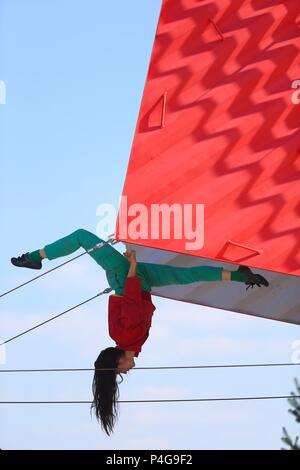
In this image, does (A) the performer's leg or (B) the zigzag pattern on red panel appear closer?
(A) the performer's leg

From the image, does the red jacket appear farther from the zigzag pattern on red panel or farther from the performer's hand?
the zigzag pattern on red panel

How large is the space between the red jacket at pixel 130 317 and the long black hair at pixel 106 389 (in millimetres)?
139

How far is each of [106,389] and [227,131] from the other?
9.90 feet

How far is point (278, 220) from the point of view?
A: 12.2 m

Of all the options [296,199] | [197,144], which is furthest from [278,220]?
[197,144]

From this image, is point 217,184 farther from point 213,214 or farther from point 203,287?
point 203,287

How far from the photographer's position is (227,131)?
41.2 ft

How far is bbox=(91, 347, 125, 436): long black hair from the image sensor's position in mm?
11523

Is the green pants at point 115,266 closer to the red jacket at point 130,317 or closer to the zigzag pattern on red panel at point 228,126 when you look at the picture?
the red jacket at point 130,317

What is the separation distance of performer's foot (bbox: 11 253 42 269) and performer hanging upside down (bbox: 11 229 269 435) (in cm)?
23

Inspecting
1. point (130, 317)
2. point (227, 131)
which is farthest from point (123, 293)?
point (227, 131)

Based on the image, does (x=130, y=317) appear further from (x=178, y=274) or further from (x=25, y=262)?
(x=25, y=262)

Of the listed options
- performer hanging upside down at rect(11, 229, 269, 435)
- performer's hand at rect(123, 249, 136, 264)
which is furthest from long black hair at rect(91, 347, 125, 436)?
performer's hand at rect(123, 249, 136, 264)

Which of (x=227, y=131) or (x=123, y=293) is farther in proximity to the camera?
(x=227, y=131)
